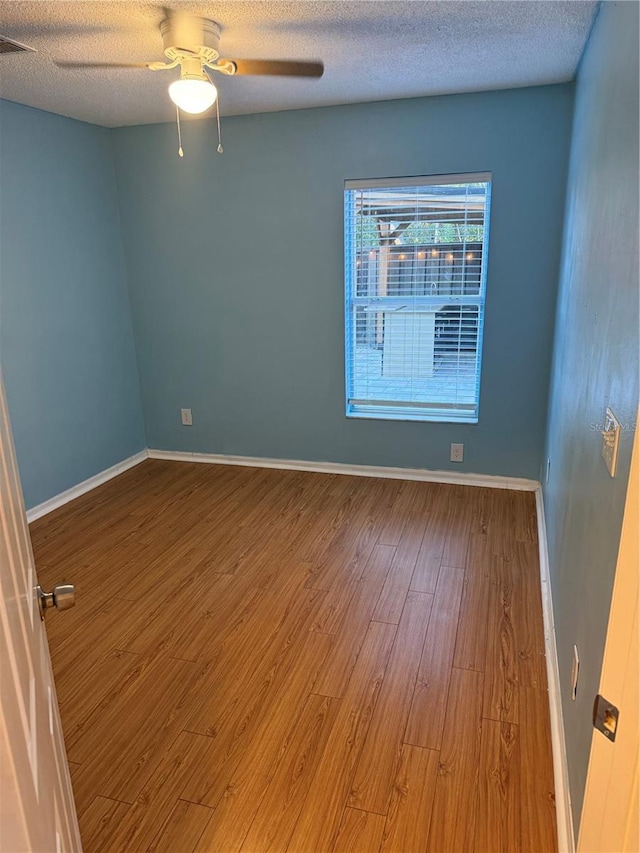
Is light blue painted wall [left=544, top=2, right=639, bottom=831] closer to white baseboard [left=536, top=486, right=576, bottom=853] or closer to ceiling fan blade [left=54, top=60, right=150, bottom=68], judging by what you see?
white baseboard [left=536, top=486, right=576, bottom=853]

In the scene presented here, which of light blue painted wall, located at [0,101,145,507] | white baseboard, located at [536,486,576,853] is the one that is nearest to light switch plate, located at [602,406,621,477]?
white baseboard, located at [536,486,576,853]

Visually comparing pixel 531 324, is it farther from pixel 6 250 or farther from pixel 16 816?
pixel 16 816

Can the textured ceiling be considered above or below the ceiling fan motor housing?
above

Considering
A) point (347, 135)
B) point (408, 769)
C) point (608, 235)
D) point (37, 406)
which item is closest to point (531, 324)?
point (347, 135)

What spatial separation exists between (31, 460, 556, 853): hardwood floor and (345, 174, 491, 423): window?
2.61ft

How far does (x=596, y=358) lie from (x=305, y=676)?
1559 mm

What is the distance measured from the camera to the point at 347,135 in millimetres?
3518

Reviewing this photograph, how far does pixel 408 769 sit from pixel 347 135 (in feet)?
11.3

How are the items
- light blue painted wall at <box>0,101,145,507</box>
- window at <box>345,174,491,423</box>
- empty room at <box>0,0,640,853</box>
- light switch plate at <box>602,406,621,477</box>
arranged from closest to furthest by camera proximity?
light switch plate at <box>602,406,621,477</box> < empty room at <box>0,0,640,853</box> < light blue painted wall at <box>0,101,145,507</box> < window at <box>345,174,491,423</box>

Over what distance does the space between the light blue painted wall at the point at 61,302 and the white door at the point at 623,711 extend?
3341 mm

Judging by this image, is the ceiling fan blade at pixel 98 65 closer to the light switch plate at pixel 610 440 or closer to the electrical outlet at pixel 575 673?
the light switch plate at pixel 610 440

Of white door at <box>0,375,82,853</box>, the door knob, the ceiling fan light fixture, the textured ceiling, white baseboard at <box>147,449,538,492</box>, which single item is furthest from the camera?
white baseboard at <box>147,449,538,492</box>

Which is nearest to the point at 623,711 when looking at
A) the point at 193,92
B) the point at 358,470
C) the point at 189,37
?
the point at 193,92

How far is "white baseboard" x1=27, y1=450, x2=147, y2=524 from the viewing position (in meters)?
3.56
